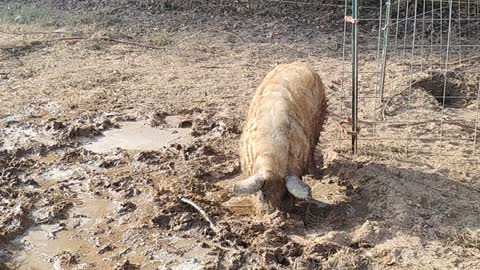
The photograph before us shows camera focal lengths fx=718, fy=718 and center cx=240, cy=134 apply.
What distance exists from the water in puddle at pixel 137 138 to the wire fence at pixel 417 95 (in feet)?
4.90

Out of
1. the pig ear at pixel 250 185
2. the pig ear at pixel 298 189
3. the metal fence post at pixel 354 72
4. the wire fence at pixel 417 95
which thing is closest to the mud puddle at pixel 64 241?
the pig ear at pixel 250 185

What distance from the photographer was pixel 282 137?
4.97m

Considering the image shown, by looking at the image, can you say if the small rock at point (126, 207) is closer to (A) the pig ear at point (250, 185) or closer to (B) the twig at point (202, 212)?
(B) the twig at point (202, 212)

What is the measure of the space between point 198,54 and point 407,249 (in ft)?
17.1

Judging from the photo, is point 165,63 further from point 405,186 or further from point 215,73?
point 405,186

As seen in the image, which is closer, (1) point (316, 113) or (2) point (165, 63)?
(1) point (316, 113)

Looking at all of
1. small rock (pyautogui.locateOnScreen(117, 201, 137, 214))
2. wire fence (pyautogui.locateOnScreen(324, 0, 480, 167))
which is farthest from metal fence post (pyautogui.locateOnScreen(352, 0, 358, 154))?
small rock (pyautogui.locateOnScreen(117, 201, 137, 214))

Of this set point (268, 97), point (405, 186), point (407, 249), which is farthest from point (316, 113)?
point (407, 249)

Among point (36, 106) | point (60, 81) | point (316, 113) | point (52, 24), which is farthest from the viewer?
point (52, 24)

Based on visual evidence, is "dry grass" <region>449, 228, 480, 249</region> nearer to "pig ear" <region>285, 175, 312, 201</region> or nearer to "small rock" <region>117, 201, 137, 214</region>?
"pig ear" <region>285, 175, 312, 201</region>

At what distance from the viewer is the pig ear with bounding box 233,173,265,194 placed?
4.52 metres

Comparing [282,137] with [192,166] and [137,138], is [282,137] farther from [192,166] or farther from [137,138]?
[137,138]

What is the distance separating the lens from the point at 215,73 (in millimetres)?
8344

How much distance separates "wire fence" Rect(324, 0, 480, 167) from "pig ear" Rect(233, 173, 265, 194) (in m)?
1.56
